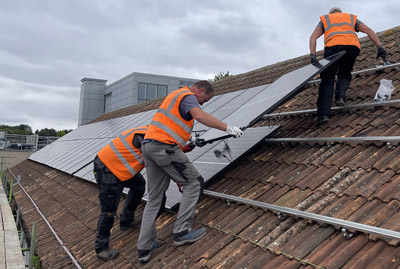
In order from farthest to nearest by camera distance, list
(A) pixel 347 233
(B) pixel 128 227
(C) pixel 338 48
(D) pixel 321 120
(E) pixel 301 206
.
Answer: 1. (B) pixel 128 227
2. (C) pixel 338 48
3. (D) pixel 321 120
4. (E) pixel 301 206
5. (A) pixel 347 233

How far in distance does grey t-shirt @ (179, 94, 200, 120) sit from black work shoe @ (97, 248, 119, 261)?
1.77 metres

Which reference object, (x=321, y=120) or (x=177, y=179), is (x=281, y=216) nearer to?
(x=177, y=179)

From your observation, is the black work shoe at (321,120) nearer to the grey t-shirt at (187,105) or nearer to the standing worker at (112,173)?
the grey t-shirt at (187,105)

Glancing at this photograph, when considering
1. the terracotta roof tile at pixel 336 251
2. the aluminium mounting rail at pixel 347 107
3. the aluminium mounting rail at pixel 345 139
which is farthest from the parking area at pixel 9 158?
the terracotta roof tile at pixel 336 251

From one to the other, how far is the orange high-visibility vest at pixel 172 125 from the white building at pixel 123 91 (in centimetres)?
3445

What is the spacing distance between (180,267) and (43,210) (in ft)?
18.1

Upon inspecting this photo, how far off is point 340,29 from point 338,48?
25 centimetres

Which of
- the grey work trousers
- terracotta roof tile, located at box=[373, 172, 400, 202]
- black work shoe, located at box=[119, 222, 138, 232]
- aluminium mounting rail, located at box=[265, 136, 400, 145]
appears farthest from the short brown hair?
black work shoe, located at box=[119, 222, 138, 232]

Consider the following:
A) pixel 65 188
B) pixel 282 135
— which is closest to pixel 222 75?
Answer: pixel 65 188

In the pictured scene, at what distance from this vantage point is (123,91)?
3941cm

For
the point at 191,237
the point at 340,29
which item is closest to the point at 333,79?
the point at 340,29

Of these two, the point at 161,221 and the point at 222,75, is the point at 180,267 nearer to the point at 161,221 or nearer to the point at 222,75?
the point at 161,221

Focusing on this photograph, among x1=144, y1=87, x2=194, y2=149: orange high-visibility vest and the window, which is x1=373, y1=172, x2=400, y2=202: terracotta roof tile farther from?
the window

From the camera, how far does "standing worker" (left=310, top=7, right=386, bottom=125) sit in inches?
167
